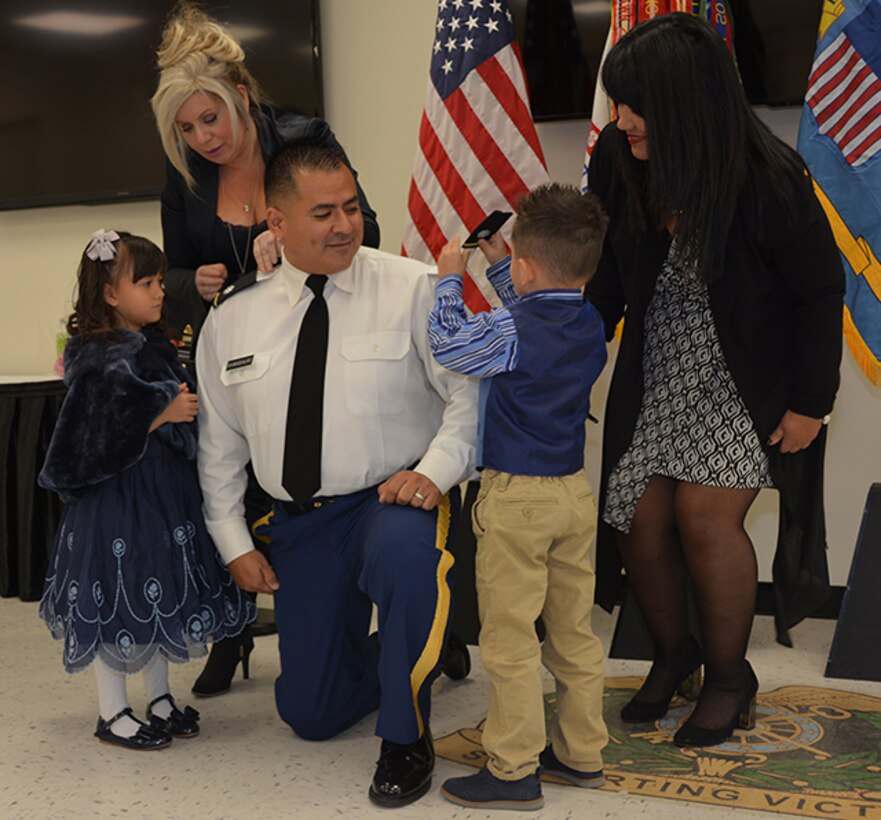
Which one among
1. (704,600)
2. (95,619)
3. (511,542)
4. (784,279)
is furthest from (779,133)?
(95,619)

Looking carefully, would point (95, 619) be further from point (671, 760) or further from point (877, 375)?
point (877, 375)

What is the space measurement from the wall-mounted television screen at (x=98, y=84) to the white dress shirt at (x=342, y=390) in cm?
160

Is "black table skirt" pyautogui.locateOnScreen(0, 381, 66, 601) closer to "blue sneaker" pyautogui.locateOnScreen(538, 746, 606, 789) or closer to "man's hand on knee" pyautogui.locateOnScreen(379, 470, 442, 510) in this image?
"man's hand on knee" pyautogui.locateOnScreen(379, 470, 442, 510)

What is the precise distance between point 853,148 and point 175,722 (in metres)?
2.06

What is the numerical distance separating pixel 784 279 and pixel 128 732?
1645 millimetres

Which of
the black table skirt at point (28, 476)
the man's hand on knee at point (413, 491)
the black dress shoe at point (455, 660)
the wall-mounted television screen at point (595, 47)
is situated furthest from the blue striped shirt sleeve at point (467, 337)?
the black table skirt at point (28, 476)

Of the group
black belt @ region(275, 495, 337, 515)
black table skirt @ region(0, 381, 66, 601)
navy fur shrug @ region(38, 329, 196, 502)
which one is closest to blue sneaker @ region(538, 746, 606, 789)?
black belt @ region(275, 495, 337, 515)

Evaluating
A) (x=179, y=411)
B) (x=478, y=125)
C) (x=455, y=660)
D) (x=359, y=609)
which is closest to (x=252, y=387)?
(x=179, y=411)

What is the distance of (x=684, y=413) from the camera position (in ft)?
7.70

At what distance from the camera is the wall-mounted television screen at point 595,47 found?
311 cm

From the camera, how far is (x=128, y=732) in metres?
2.42

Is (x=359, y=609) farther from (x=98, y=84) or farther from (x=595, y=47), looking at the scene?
(x=98, y=84)

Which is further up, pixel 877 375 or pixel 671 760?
pixel 877 375

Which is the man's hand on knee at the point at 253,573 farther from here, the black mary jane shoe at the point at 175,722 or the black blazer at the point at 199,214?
the black blazer at the point at 199,214
